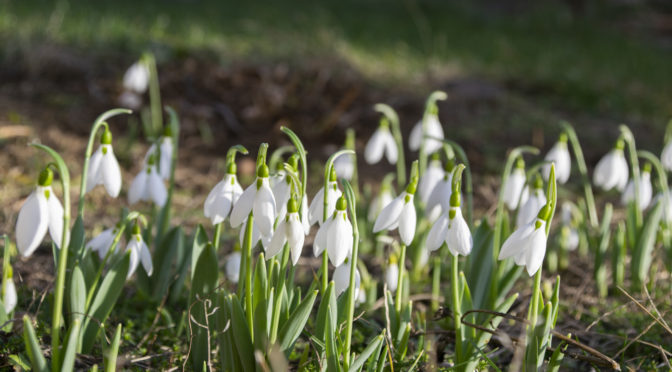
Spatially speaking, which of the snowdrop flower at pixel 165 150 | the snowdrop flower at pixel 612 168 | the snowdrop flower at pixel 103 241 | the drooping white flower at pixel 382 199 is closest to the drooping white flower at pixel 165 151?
the snowdrop flower at pixel 165 150

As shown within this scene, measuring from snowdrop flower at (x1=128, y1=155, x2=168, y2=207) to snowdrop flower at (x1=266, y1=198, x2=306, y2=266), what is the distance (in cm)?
76

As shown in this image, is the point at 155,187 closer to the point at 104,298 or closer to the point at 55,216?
the point at 104,298

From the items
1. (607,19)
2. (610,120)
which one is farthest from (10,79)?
(607,19)

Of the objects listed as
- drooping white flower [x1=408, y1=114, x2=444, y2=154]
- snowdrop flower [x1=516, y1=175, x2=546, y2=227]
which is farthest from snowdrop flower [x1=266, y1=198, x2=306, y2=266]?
drooping white flower [x1=408, y1=114, x2=444, y2=154]

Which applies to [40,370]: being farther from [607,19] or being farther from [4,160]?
[607,19]

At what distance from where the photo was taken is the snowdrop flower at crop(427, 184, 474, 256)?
5.05ft

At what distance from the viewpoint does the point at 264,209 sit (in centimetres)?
144

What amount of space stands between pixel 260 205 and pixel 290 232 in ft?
0.29

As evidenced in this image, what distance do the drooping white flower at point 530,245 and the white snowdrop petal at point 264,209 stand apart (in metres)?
0.54

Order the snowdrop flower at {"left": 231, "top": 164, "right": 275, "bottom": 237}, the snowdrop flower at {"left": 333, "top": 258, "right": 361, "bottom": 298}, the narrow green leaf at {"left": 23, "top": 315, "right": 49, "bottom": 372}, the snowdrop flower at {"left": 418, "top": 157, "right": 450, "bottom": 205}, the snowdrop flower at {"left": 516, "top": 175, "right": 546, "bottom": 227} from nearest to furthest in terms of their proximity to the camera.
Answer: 1. the narrow green leaf at {"left": 23, "top": 315, "right": 49, "bottom": 372}
2. the snowdrop flower at {"left": 231, "top": 164, "right": 275, "bottom": 237}
3. the snowdrop flower at {"left": 333, "top": 258, "right": 361, "bottom": 298}
4. the snowdrop flower at {"left": 516, "top": 175, "right": 546, "bottom": 227}
5. the snowdrop flower at {"left": 418, "top": 157, "right": 450, "bottom": 205}

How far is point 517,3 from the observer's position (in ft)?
38.9

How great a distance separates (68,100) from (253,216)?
364 centimetres

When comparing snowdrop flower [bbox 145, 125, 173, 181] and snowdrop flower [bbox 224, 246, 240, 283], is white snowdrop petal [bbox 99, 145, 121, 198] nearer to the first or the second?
snowdrop flower [bbox 145, 125, 173, 181]

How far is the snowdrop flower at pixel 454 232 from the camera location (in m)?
1.54
